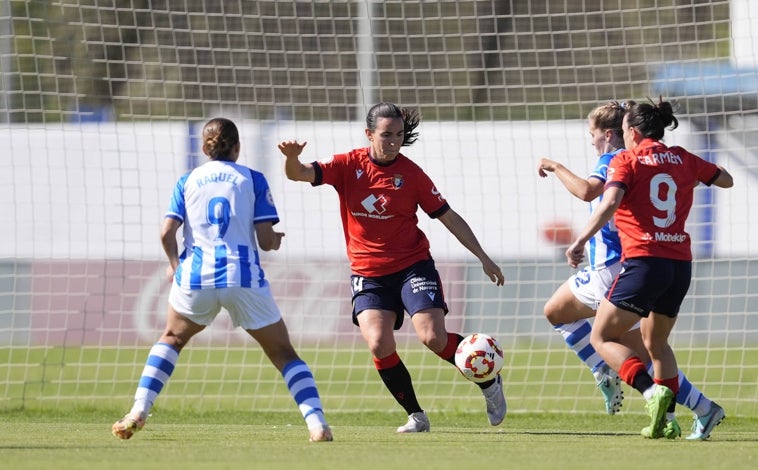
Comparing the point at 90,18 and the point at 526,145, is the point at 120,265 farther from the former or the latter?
the point at 526,145

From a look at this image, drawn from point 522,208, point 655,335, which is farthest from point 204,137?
point 522,208

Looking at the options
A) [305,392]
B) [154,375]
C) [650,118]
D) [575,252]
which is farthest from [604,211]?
[154,375]

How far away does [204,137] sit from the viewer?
6.94 metres

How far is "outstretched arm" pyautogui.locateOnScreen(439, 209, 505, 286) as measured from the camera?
7.75m

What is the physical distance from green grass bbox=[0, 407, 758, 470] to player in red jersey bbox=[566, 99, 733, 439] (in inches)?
14.3

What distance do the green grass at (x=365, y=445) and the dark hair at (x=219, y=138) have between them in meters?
1.57

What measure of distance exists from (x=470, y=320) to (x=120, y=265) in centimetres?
500

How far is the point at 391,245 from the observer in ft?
26.0

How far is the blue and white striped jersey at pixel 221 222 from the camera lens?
265 inches

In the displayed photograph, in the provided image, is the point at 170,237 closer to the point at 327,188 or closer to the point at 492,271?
the point at 492,271

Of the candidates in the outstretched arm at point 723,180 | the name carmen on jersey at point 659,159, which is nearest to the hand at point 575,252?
the name carmen on jersey at point 659,159

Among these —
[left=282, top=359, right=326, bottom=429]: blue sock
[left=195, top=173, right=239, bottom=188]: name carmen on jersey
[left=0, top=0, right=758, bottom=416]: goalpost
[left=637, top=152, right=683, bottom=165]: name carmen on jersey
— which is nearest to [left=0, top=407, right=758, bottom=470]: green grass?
[left=282, top=359, right=326, bottom=429]: blue sock

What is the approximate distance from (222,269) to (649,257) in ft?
7.67

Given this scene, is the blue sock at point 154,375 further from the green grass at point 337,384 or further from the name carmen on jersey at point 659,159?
the green grass at point 337,384
